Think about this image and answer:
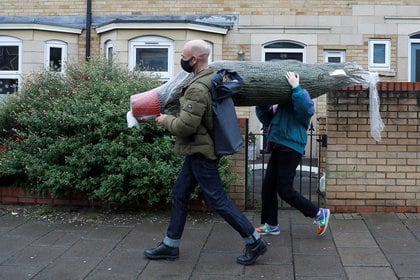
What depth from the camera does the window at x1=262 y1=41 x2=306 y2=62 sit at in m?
13.0

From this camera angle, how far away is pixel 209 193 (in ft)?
16.3

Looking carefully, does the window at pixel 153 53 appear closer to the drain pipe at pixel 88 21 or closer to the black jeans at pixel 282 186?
the drain pipe at pixel 88 21

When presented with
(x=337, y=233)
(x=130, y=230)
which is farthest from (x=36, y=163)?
(x=337, y=233)

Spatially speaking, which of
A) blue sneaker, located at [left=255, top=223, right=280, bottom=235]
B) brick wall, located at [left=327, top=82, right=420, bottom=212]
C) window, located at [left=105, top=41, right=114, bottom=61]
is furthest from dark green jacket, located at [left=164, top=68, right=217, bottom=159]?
window, located at [left=105, top=41, right=114, bottom=61]

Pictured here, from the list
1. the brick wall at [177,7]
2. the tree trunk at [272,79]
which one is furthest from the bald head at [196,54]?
the brick wall at [177,7]

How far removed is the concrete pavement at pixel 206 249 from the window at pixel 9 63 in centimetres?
712

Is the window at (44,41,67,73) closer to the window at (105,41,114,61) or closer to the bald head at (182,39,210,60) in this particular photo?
the window at (105,41,114,61)

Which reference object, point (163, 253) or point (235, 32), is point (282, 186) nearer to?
point (163, 253)

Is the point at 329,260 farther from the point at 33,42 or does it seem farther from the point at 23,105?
the point at 33,42

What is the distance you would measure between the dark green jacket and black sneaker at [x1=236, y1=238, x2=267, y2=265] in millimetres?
→ 850

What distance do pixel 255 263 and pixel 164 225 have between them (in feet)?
5.39

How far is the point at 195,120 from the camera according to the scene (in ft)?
15.5

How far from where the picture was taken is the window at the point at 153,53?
12750 millimetres

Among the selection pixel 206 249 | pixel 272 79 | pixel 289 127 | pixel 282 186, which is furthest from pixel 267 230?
pixel 272 79
